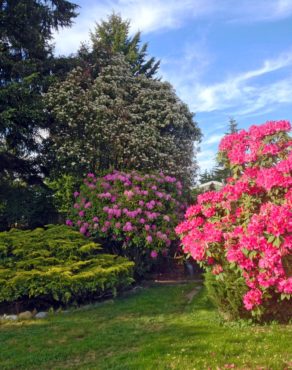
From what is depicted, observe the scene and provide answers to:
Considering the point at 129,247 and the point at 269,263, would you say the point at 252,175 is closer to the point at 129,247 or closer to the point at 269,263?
the point at 269,263

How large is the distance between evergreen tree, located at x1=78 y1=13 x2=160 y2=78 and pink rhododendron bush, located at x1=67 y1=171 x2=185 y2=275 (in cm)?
593

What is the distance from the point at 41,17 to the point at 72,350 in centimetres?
1401

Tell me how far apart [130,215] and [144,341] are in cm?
532

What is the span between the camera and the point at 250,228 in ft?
20.7

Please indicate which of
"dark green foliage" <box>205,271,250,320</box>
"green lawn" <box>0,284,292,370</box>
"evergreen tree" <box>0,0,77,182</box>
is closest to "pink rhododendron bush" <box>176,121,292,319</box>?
"dark green foliage" <box>205,271,250,320</box>

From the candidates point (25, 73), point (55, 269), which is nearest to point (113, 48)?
point (25, 73)

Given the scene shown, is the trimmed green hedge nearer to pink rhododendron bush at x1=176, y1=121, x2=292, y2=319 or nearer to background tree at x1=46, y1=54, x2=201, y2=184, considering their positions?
pink rhododendron bush at x1=176, y1=121, x2=292, y2=319

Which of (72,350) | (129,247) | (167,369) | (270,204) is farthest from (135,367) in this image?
(129,247)

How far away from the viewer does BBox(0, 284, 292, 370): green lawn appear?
205 inches

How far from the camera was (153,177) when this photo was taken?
12445mm

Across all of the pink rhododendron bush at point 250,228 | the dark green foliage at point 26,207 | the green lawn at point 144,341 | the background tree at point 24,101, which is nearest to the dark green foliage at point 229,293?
the pink rhododendron bush at point 250,228

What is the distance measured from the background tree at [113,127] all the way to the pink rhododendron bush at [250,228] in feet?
21.3

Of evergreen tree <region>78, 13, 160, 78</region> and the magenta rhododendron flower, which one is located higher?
evergreen tree <region>78, 13, 160, 78</region>

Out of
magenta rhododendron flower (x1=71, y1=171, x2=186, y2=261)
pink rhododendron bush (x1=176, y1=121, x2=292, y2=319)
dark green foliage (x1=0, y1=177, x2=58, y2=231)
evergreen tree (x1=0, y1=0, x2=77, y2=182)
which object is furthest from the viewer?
dark green foliage (x1=0, y1=177, x2=58, y2=231)
